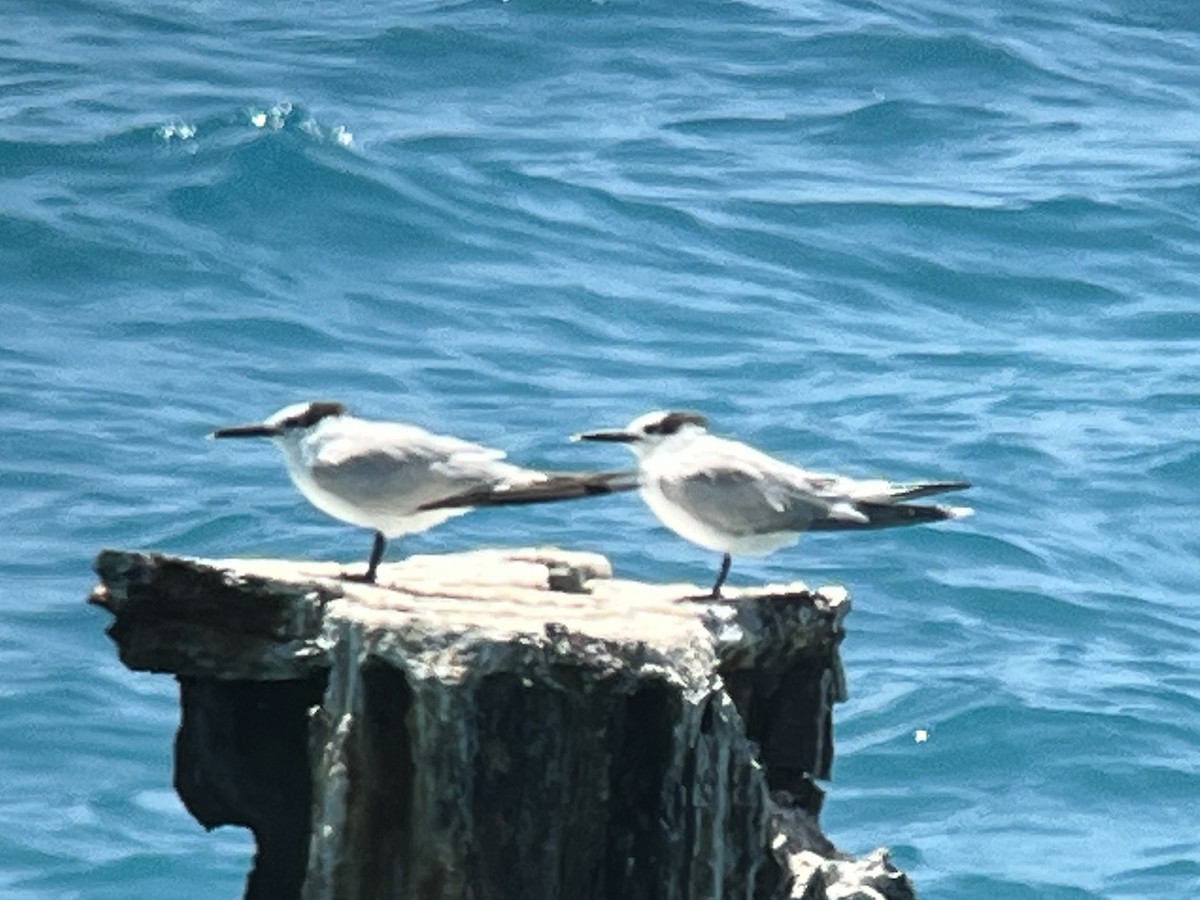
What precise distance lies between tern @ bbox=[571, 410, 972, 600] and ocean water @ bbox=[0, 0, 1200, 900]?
4056 millimetres

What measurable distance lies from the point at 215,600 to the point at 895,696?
19.7 ft

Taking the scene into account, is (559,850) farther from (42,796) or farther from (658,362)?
(658,362)

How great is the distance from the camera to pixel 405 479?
6.38m

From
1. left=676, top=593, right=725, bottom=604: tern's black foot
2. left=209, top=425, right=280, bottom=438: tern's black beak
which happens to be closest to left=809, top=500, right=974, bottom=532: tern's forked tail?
left=676, top=593, right=725, bottom=604: tern's black foot

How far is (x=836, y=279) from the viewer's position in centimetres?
1684

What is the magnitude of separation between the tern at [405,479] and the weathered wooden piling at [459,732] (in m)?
0.19

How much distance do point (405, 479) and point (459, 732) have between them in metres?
0.85

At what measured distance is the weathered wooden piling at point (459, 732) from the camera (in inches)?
225

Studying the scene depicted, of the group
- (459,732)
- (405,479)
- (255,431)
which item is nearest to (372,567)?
(405,479)

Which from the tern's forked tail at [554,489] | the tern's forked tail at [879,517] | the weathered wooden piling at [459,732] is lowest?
the weathered wooden piling at [459,732]

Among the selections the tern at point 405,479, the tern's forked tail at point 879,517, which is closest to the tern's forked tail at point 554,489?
the tern at point 405,479

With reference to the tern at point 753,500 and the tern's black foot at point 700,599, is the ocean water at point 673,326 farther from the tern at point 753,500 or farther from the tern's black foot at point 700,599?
the tern's black foot at point 700,599

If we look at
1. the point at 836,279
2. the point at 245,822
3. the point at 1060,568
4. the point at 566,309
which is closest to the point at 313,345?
the point at 566,309

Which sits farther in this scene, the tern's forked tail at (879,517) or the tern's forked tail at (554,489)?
the tern's forked tail at (879,517)
